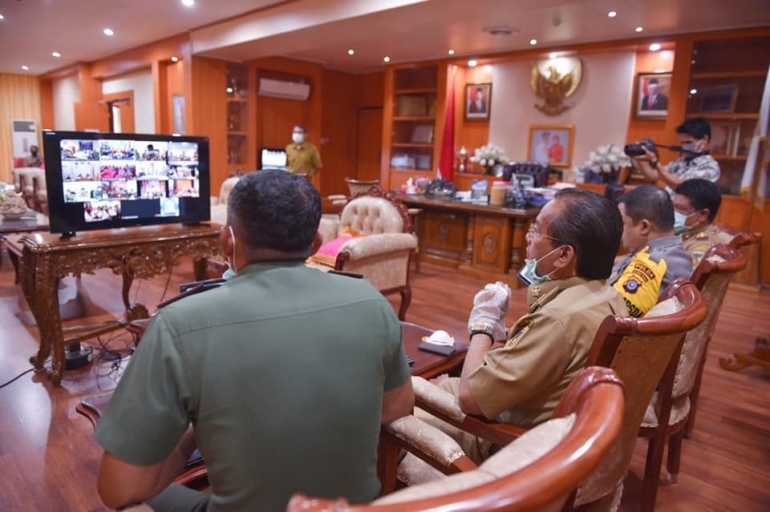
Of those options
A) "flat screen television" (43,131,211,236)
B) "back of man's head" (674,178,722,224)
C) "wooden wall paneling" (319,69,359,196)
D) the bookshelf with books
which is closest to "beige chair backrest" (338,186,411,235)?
"flat screen television" (43,131,211,236)

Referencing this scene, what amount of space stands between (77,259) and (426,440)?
2387 mm

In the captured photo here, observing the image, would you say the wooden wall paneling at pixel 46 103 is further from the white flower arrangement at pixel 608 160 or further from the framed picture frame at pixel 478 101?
the white flower arrangement at pixel 608 160

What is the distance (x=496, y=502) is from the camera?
0.50 meters

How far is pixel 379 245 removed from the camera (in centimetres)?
372

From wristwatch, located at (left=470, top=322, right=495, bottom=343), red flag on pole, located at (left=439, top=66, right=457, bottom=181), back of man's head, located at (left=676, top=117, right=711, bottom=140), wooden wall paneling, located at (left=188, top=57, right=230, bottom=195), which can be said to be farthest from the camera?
red flag on pole, located at (left=439, top=66, right=457, bottom=181)

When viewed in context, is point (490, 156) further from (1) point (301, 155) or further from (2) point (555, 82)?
(1) point (301, 155)

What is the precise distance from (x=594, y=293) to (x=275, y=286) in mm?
850

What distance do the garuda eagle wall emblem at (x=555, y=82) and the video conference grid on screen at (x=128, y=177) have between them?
571cm

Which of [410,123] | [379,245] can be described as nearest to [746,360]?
[379,245]

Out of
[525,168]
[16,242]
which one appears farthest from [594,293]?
[525,168]

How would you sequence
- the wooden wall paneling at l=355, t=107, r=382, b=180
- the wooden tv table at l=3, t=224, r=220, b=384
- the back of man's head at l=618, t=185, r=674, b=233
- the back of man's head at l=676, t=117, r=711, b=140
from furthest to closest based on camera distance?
the wooden wall paneling at l=355, t=107, r=382, b=180
the back of man's head at l=676, t=117, r=711, b=140
the wooden tv table at l=3, t=224, r=220, b=384
the back of man's head at l=618, t=185, r=674, b=233

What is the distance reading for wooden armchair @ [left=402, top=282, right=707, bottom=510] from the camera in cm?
120

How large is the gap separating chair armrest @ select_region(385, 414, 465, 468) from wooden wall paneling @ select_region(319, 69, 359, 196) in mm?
9349

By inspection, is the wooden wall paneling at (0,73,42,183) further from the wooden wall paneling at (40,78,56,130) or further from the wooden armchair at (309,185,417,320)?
the wooden armchair at (309,185,417,320)
